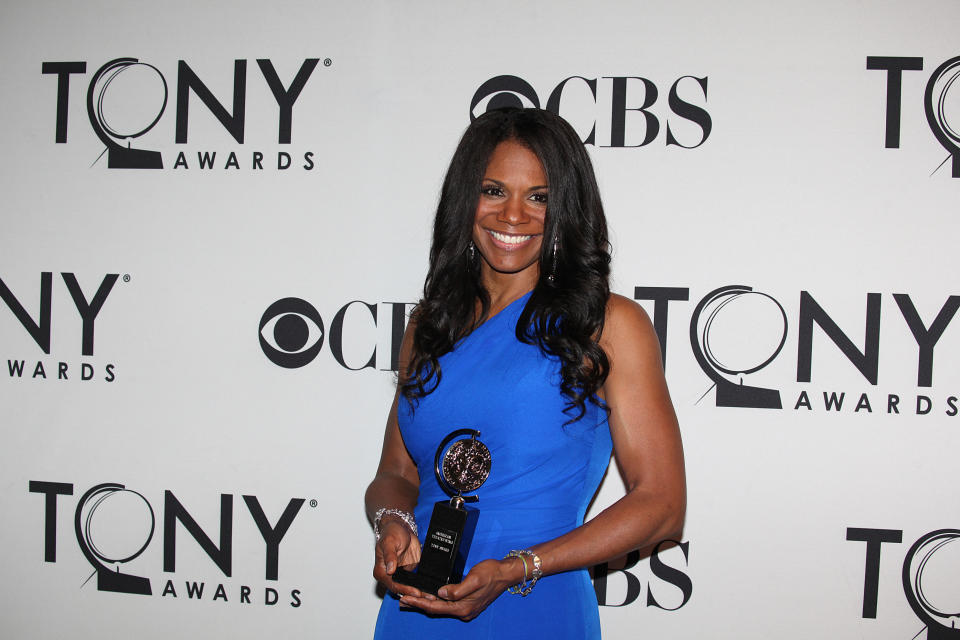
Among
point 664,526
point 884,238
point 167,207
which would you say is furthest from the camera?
point 167,207

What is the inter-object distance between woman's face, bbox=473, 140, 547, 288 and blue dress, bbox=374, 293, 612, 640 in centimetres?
20

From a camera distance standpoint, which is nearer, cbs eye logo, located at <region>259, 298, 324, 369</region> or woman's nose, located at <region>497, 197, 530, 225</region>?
woman's nose, located at <region>497, 197, 530, 225</region>

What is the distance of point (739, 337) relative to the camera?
6.65 feet

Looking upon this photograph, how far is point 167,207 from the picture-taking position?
225 centimetres

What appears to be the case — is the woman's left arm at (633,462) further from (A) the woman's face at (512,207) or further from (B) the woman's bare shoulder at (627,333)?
(A) the woman's face at (512,207)

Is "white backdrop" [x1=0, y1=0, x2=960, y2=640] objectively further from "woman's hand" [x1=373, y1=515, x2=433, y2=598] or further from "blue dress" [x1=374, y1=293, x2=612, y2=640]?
"woman's hand" [x1=373, y1=515, x2=433, y2=598]

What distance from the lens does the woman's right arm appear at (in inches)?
51.1

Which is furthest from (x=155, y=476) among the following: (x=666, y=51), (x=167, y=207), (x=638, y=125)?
(x=666, y=51)

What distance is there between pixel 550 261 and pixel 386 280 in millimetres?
803

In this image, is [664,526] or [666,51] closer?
[664,526]

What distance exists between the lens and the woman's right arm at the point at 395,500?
1.30 m

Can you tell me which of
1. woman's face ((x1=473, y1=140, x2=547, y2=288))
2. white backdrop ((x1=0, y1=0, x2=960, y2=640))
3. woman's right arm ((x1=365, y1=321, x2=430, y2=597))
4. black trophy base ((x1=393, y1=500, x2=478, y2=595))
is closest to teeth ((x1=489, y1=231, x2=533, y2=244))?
woman's face ((x1=473, y1=140, x2=547, y2=288))

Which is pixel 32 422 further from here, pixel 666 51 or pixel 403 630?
pixel 666 51

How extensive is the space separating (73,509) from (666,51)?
7.66 feet
